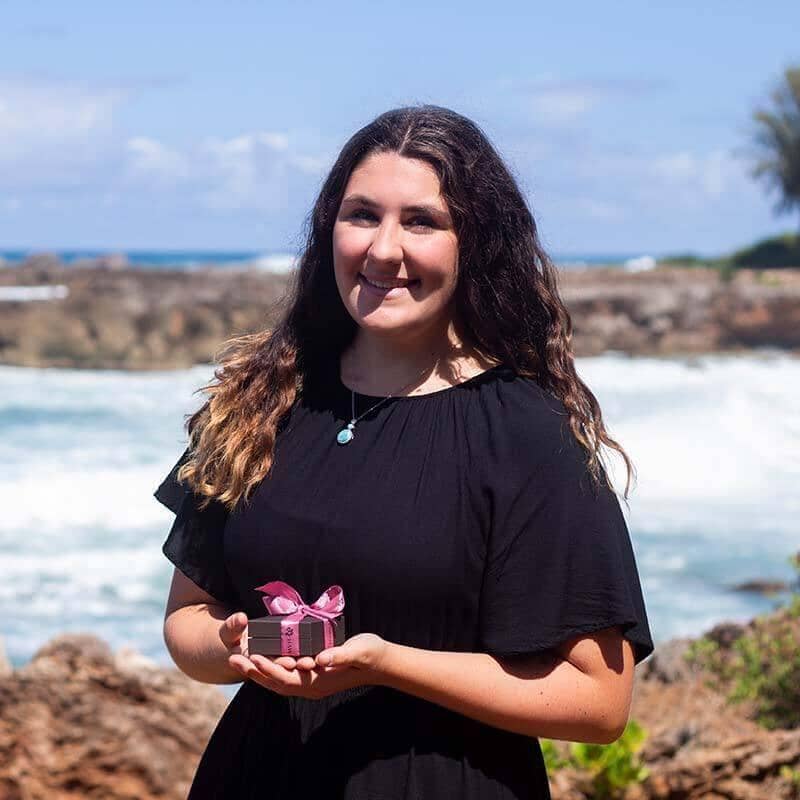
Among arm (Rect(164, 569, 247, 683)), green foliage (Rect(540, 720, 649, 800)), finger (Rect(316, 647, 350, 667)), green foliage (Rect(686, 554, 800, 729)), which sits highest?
finger (Rect(316, 647, 350, 667))

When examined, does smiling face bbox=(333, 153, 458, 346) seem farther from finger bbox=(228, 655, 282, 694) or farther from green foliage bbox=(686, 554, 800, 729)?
green foliage bbox=(686, 554, 800, 729)

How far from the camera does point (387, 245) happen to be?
2.26 m

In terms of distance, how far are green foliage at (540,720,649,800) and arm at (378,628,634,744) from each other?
6.06ft

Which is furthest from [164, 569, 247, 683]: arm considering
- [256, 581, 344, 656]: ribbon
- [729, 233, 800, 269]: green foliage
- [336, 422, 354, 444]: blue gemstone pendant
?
[729, 233, 800, 269]: green foliage

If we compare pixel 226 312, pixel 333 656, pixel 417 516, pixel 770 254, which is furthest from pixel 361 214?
pixel 770 254

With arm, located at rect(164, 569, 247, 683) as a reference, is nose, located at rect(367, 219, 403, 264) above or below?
above

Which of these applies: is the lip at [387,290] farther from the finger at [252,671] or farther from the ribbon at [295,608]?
the finger at [252,671]

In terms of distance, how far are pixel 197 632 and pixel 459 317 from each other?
706mm

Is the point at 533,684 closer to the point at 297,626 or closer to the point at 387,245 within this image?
the point at 297,626

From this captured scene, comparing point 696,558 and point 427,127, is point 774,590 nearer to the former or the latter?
point 696,558

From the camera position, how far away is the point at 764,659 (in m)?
5.39

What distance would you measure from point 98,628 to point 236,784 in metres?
8.35

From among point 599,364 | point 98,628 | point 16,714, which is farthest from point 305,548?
point 599,364

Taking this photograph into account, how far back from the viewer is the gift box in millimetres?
2053
